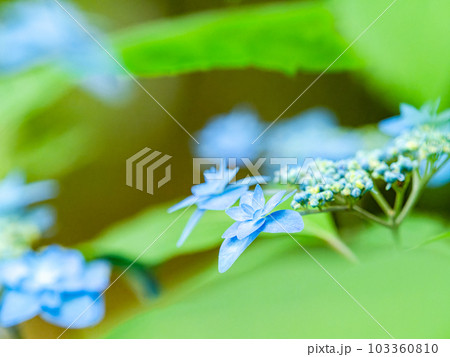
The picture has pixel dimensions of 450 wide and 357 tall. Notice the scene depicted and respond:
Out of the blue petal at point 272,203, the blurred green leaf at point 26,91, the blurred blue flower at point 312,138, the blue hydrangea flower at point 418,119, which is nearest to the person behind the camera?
the blue petal at point 272,203

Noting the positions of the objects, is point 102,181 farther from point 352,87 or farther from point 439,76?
point 439,76

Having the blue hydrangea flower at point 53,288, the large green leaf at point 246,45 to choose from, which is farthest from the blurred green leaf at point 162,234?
the large green leaf at point 246,45

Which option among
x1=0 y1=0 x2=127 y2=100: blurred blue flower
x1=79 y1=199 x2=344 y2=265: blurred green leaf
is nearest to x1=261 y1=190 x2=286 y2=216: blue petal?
x1=79 y1=199 x2=344 y2=265: blurred green leaf

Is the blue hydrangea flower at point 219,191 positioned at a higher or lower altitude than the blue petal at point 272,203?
higher

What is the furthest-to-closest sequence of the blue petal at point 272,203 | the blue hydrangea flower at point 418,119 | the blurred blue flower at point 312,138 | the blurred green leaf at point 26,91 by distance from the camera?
1. the blurred green leaf at point 26,91
2. the blurred blue flower at point 312,138
3. the blue hydrangea flower at point 418,119
4. the blue petal at point 272,203

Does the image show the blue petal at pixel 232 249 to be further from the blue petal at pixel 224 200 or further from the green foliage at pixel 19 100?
the green foliage at pixel 19 100

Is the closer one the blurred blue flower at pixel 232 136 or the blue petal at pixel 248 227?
the blue petal at pixel 248 227
